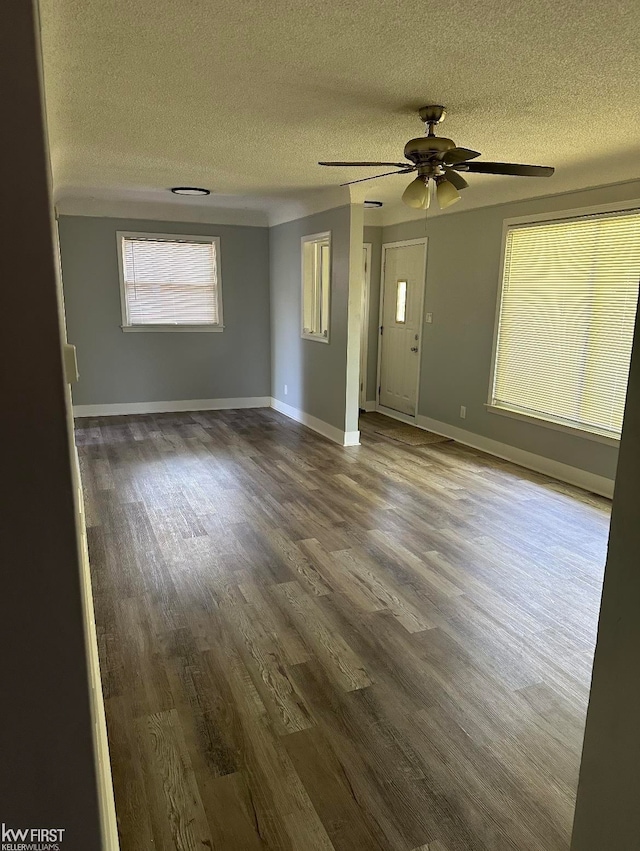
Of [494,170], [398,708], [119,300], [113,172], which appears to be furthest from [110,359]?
[398,708]

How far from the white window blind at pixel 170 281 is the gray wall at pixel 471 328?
8.24 feet

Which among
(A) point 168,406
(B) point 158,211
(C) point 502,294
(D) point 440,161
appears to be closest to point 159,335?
(A) point 168,406

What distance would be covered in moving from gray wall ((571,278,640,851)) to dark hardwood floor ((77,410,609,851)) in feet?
1.75

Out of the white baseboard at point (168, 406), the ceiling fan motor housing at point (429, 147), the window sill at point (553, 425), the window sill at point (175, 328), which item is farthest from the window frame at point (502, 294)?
the window sill at point (175, 328)

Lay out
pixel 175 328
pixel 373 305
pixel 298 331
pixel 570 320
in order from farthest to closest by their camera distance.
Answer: pixel 373 305 → pixel 175 328 → pixel 298 331 → pixel 570 320

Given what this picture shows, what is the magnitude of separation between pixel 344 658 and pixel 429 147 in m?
2.64

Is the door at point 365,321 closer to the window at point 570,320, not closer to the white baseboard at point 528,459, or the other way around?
the white baseboard at point 528,459

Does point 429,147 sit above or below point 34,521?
above

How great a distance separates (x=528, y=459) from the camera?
5074 mm

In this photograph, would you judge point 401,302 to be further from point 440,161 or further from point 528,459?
point 440,161

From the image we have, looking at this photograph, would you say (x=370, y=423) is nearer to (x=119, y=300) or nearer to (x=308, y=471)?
(x=308, y=471)

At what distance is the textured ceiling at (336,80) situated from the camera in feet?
6.55

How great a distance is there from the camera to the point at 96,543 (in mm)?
3371

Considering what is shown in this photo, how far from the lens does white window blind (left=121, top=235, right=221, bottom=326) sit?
264 inches
